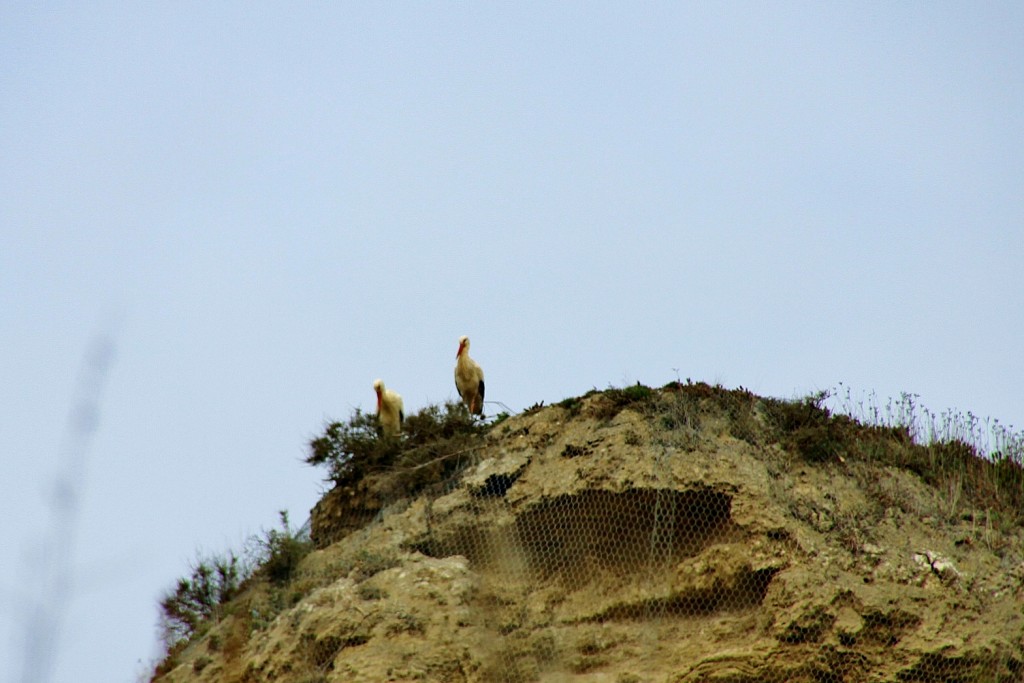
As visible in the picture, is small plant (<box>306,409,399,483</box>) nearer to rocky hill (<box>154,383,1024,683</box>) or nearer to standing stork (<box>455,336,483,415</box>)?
rocky hill (<box>154,383,1024,683</box>)

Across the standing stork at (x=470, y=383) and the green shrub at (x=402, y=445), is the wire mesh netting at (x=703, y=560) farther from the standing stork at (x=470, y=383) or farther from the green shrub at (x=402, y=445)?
the standing stork at (x=470, y=383)

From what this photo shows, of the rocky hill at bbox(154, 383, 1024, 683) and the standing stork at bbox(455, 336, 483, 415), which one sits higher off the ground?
the standing stork at bbox(455, 336, 483, 415)

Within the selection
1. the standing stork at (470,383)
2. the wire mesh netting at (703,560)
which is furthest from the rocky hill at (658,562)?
the standing stork at (470,383)

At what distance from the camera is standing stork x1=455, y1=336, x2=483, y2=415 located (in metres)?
19.8

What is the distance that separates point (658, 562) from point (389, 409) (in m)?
6.03

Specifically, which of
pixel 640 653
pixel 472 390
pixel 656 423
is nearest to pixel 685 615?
pixel 640 653

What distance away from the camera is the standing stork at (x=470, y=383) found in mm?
19844

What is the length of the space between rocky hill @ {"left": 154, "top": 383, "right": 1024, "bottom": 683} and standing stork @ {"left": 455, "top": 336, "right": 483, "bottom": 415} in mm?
4369

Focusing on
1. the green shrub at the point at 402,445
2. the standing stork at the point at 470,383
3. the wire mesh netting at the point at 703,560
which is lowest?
the wire mesh netting at the point at 703,560

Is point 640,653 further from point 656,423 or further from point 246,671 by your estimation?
point 246,671

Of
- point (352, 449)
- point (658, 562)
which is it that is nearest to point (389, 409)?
point (352, 449)

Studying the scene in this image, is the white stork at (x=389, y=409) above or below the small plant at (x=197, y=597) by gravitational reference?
above

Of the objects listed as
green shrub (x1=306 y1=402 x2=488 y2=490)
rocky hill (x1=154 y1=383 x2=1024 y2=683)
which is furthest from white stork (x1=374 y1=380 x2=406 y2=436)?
rocky hill (x1=154 y1=383 x2=1024 y2=683)

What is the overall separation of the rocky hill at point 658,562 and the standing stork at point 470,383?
437 cm
